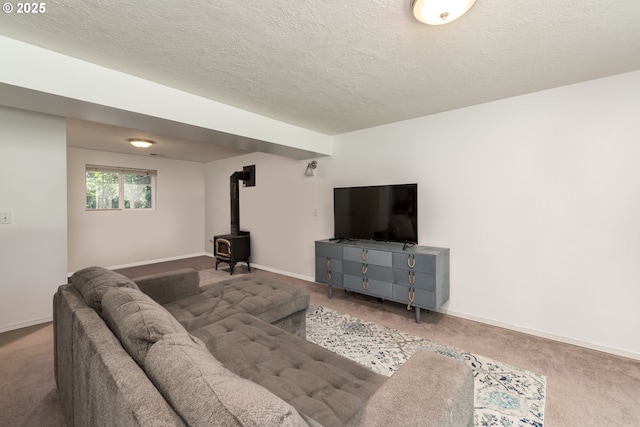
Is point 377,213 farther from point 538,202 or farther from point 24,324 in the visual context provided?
point 24,324

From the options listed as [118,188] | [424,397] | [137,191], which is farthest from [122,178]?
[424,397]

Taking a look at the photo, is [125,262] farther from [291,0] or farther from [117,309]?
[291,0]

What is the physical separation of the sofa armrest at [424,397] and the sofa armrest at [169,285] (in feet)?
6.24

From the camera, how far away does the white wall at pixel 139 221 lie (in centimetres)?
498

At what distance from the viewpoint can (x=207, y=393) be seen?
711 mm

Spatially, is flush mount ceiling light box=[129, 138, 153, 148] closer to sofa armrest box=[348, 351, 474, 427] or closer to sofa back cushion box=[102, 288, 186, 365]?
sofa back cushion box=[102, 288, 186, 365]

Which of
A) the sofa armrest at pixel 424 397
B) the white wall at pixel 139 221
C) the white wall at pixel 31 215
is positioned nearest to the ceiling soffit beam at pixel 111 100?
the white wall at pixel 31 215

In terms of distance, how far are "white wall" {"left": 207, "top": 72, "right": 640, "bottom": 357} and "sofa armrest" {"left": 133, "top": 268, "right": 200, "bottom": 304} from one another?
2522mm

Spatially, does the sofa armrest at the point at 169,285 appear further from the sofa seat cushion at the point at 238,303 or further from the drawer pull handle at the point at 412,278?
the drawer pull handle at the point at 412,278

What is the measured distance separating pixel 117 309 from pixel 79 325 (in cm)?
18

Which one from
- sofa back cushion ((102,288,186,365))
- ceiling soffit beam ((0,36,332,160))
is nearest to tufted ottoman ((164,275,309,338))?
sofa back cushion ((102,288,186,365))

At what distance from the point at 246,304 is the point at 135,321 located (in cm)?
119

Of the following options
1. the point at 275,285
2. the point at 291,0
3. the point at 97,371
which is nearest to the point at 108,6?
the point at 291,0

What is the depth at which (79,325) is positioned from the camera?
1.22m
